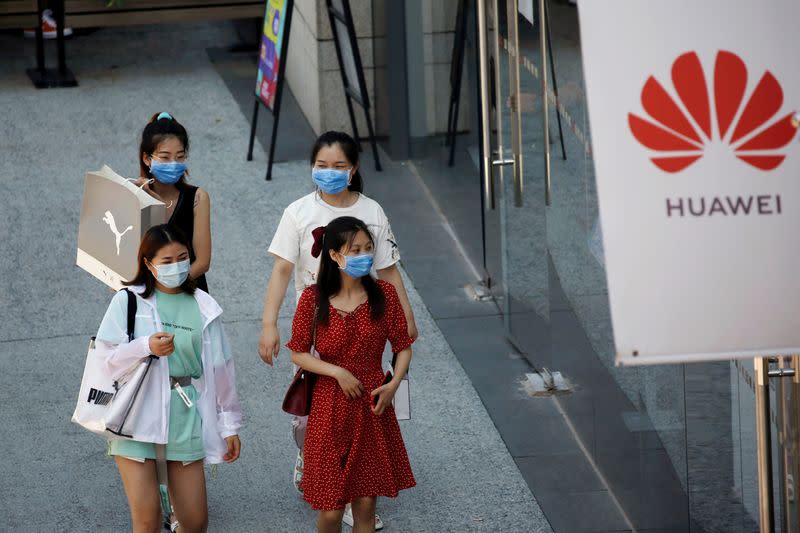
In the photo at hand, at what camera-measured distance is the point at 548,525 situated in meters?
6.38

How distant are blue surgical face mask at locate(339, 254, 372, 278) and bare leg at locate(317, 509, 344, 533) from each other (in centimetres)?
100

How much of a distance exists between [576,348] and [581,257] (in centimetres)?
55

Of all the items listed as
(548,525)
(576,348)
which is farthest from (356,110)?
(548,525)

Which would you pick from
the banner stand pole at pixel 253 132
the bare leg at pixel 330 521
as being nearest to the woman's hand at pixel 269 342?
the bare leg at pixel 330 521

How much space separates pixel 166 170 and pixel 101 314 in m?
2.82

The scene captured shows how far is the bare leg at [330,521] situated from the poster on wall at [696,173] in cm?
257

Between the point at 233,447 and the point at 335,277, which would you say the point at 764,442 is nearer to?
the point at 335,277

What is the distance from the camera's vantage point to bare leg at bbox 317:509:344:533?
5672 millimetres

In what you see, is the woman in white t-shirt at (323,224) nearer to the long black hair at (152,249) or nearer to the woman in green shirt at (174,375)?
the woman in green shirt at (174,375)

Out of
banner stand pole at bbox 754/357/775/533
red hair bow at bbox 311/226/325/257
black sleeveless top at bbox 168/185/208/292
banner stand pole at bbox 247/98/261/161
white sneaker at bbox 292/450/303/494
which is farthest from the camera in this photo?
banner stand pole at bbox 247/98/261/161

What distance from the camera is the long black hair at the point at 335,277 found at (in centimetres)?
545

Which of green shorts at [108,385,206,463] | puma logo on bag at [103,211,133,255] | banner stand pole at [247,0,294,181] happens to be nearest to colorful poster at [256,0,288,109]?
banner stand pole at [247,0,294,181]

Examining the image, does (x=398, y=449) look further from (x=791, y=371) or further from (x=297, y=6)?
(x=297, y=6)

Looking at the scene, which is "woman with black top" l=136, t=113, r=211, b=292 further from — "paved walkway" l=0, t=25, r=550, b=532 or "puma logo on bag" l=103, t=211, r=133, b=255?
"paved walkway" l=0, t=25, r=550, b=532
